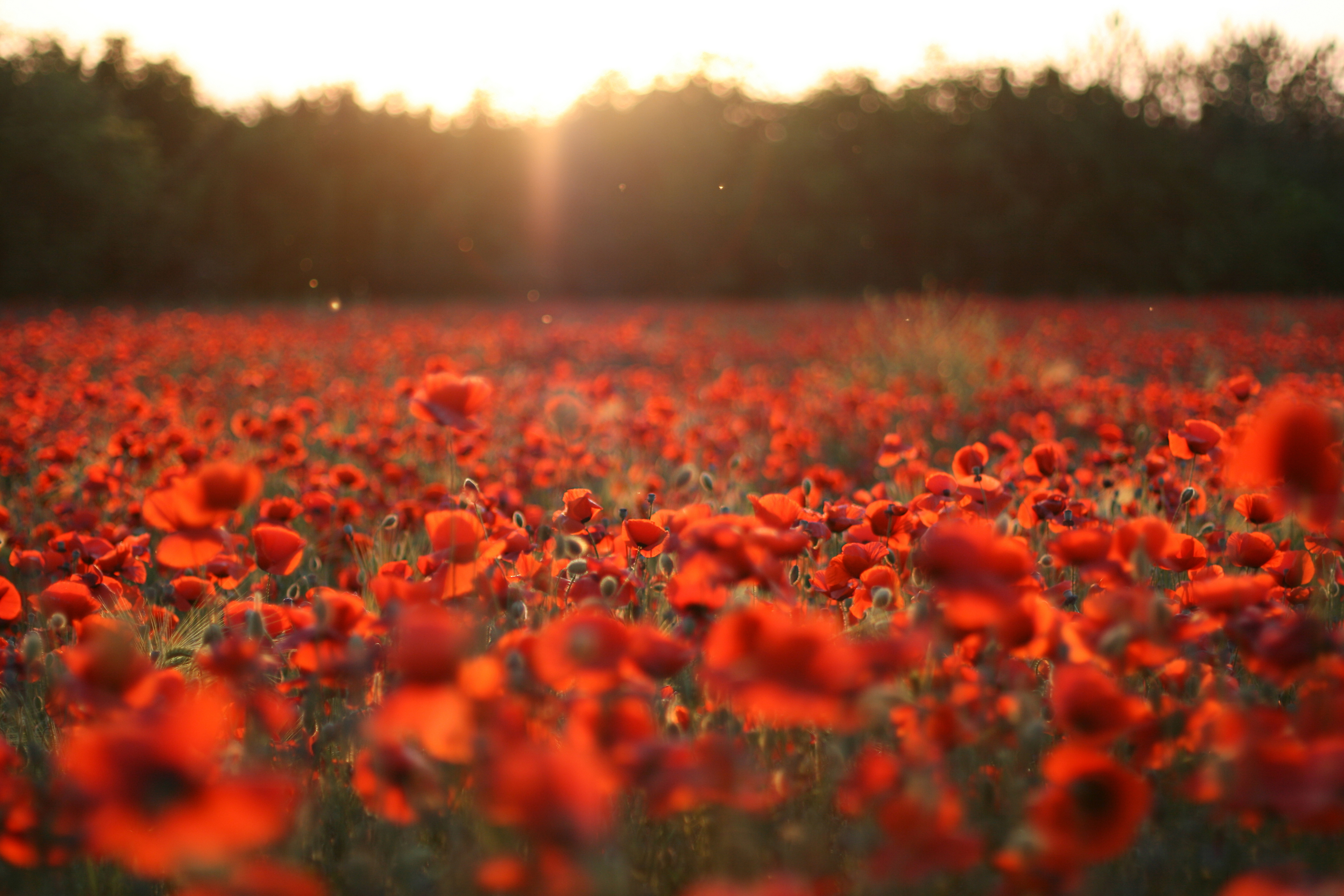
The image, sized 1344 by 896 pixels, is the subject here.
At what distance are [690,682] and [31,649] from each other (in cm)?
89

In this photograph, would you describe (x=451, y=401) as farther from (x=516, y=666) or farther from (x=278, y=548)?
(x=516, y=666)

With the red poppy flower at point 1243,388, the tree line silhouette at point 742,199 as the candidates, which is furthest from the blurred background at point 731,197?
the red poppy flower at point 1243,388

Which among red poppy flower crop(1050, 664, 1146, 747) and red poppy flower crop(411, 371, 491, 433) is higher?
red poppy flower crop(411, 371, 491, 433)

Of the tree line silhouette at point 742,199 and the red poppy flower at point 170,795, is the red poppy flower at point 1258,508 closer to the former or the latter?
the red poppy flower at point 170,795

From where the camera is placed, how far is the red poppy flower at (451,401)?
1419 mm

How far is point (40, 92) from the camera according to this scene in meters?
16.9

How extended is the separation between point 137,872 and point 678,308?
46.5ft

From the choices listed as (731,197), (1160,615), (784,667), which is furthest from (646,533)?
(731,197)

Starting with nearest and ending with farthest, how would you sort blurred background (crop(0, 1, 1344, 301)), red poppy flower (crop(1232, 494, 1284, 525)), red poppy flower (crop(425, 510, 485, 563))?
1. red poppy flower (crop(425, 510, 485, 563))
2. red poppy flower (crop(1232, 494, 1284, 525))
3. blurred background (crop(0, 1, 1344, 301))

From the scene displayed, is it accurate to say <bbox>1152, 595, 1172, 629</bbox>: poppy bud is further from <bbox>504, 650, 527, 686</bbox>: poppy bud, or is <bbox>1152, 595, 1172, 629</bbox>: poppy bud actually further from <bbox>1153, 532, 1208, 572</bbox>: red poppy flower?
<bbox>504, 650, 527, 686</bbox>: poppy bud

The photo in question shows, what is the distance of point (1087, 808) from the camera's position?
0.83 metres

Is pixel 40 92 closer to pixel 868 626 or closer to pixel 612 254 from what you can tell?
pixel 612 254

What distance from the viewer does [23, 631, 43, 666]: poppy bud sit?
117cm

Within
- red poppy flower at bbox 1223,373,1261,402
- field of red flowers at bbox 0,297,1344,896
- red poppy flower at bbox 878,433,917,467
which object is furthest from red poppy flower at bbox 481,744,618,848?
red poppy flower at bbox 1223,373,1261,402
